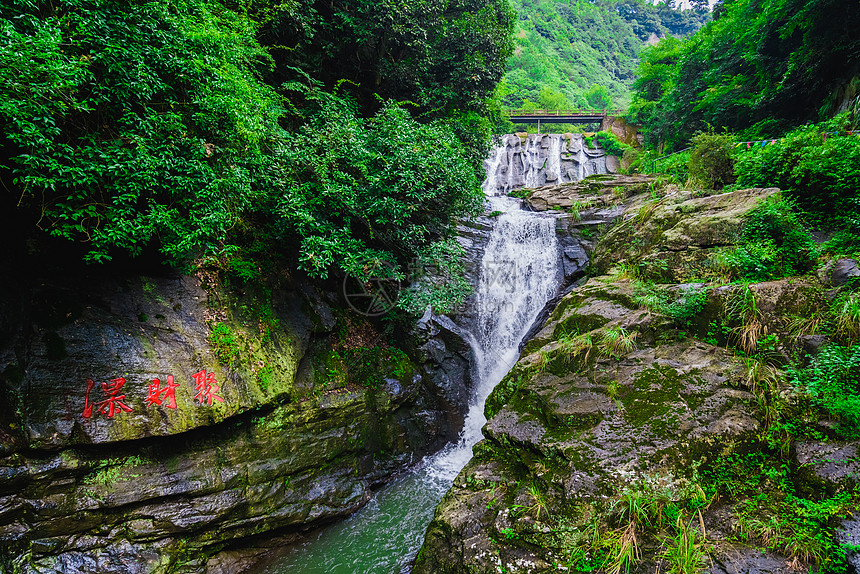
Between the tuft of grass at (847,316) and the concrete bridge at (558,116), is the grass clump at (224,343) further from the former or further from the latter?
the concrete bridge at (558,116)

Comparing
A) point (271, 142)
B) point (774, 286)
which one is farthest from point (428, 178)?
point (774, 286)

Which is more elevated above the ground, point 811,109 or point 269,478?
point 811,109

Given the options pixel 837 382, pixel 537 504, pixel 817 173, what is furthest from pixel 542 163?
pixel 537 504

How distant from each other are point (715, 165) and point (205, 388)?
11.7 meters

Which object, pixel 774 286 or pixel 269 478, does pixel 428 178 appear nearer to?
pixel 774 286

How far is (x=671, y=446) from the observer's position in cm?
368

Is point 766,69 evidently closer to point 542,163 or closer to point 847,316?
point 542,163

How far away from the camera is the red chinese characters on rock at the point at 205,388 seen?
193 inches

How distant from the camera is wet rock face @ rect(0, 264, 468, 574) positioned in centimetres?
399

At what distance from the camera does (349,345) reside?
7.40 meters

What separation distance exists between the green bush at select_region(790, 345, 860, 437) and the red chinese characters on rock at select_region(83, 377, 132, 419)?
770 cm

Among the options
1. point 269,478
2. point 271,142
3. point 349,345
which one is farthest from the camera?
point 349,345

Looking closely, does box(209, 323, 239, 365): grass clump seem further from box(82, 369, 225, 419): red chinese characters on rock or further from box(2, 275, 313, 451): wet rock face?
box(82, 369, 225, 419): red chinese characters on rock

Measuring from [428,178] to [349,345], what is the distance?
3796 millimetres
